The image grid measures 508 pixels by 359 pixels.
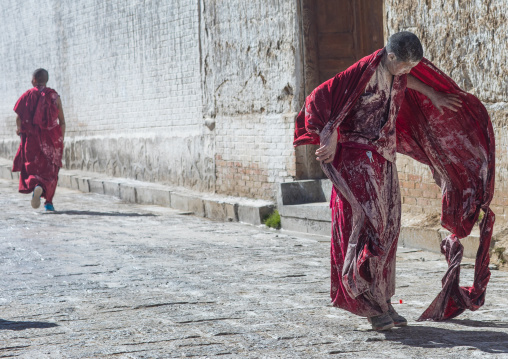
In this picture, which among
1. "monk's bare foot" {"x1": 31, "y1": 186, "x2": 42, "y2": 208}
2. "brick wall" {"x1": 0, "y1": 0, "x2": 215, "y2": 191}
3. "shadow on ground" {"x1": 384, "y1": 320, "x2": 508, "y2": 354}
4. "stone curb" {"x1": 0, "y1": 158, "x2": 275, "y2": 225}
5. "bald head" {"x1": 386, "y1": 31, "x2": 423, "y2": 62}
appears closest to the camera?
"shadow on ground" {"x1": 384, "y1": 320, "x2": 508, "y2": 354}

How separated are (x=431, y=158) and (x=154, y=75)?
843cm

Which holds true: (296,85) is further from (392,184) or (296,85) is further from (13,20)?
Answer: (13,20)

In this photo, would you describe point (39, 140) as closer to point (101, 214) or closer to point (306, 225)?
point (101, 214)

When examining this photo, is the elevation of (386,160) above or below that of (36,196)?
above

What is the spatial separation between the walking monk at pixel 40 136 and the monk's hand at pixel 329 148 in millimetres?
7427

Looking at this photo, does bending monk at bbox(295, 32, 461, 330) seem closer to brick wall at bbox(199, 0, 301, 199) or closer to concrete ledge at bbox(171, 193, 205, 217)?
brick wall at bbox(199, 0, 301, 199)

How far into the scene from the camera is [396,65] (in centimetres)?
478

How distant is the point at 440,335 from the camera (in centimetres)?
466

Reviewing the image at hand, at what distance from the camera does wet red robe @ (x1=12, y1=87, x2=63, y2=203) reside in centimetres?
1173

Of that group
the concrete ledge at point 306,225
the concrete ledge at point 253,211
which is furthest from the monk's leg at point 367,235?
the concrete ledge at point 253,211

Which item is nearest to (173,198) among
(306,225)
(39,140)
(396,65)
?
(39,140)

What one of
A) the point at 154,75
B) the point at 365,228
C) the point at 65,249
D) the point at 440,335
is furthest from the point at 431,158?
the point at 154,75

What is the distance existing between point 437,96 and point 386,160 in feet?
1.81

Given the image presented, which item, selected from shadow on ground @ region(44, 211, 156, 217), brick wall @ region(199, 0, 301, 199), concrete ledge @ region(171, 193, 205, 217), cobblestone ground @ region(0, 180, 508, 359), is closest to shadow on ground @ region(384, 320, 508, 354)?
cobblestone ground @ region(0, 180, 508, 359)
